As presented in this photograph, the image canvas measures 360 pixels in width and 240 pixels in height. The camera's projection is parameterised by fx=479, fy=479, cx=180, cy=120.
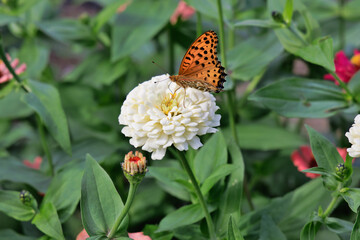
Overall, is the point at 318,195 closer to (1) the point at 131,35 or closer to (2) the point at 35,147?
(1) the point at 131,35

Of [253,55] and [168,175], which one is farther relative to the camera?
[253,55]

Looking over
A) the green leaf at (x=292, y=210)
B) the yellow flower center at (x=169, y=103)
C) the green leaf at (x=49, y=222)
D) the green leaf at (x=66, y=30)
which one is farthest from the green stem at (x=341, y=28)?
the green leaf at (x=49, y=222)

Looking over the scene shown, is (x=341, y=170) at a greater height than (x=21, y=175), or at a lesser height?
greater

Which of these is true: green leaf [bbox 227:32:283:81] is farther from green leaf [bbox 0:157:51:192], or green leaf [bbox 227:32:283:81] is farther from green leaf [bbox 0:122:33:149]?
green leaf [bbox 0:122:33:149]

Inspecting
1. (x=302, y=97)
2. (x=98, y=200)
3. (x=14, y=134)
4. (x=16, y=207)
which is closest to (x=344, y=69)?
(x=302, y=97)

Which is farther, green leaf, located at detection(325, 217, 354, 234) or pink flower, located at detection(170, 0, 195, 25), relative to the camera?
pink flower, located at detection(170, 0, 195, 25)

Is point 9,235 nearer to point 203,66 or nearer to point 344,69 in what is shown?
point 203,66

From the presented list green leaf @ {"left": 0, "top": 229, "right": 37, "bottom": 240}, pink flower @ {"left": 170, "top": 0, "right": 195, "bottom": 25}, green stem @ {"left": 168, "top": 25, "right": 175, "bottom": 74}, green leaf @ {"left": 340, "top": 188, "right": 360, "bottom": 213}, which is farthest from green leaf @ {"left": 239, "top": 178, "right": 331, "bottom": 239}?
pink flower @ {"left": 170, "top": 0, "right": 195, "bottom": 25}
